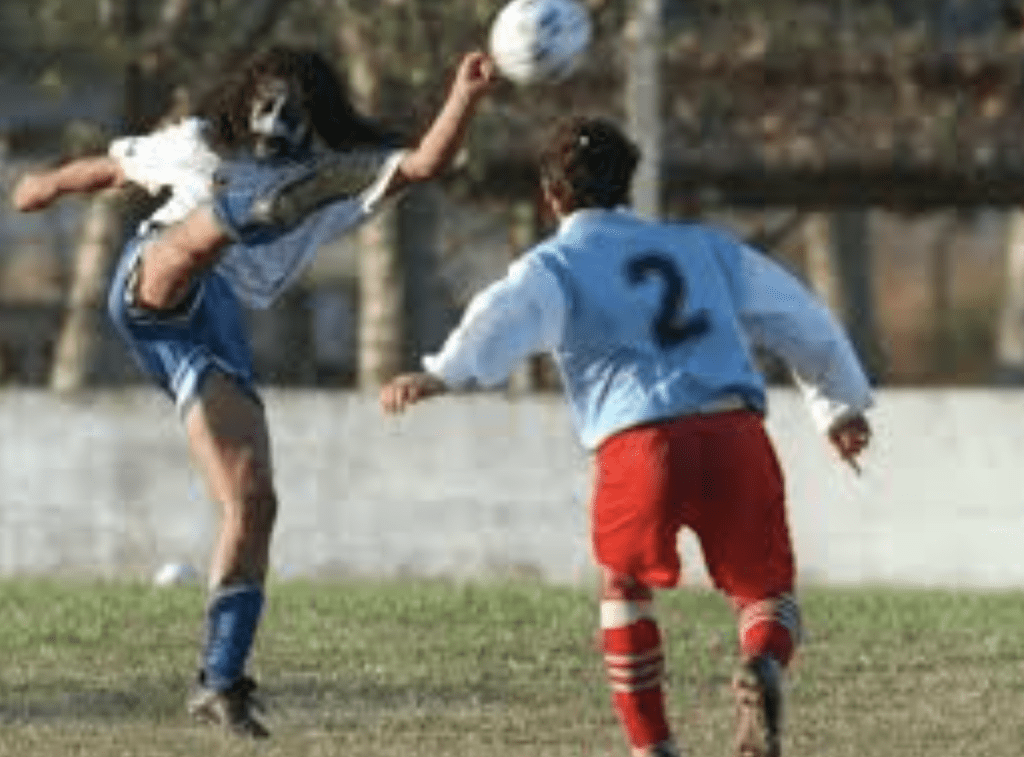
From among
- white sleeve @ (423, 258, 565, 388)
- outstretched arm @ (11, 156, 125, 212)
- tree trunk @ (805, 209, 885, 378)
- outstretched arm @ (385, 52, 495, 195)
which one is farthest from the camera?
tree trunk @ (805, 209, 885, 378)

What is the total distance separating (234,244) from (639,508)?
2069 millimetres

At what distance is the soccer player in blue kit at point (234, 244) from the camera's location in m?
12.8

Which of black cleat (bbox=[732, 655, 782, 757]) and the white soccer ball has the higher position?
the white soccer ball

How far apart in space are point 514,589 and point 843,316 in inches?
815

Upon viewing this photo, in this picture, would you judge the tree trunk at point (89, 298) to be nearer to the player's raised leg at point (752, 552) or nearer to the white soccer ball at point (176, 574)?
the white soccer ball at point (176, 574)

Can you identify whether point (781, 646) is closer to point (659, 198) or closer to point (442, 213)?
point (659, 198)

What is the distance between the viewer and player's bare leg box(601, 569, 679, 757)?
11383mm

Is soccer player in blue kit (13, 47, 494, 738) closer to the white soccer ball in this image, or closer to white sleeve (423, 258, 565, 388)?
white sleeve (423, 258, 565, 388)

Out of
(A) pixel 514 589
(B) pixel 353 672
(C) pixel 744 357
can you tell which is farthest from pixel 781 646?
(A) pixel 514 589

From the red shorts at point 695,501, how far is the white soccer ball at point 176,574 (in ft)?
28.6

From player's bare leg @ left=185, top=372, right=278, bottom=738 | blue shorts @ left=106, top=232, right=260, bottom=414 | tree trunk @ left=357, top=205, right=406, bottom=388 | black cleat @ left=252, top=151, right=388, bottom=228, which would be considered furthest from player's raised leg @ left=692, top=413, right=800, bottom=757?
tree trunk @ left=357, top=205, right=406, bottom=388

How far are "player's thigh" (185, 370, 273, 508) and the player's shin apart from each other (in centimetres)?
201

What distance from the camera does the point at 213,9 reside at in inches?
1110

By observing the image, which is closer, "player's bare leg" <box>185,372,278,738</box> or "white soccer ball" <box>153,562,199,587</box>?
"player's bare leg" <box>185,372,278,738</box>
